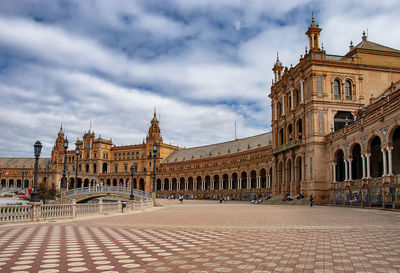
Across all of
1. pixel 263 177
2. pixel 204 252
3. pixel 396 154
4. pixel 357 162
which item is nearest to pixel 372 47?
pixel 357 162

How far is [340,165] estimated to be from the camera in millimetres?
42188

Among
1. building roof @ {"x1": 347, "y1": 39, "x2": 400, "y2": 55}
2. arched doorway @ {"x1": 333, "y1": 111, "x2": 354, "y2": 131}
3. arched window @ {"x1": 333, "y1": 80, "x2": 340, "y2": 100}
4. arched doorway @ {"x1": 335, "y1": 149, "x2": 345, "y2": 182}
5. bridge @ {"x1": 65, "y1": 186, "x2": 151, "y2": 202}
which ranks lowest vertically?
bridge @ {"x1": 65, "y1": 186, "x2": 151, "y2": 202}

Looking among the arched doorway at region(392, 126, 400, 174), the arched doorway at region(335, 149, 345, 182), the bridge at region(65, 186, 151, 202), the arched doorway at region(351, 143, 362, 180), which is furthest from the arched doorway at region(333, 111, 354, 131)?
the bridge at region(65, 186, 151, 202)

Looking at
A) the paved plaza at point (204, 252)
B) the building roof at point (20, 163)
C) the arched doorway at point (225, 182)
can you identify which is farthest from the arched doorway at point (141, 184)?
the paved plaza at point (204, 252)

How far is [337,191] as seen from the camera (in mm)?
38438

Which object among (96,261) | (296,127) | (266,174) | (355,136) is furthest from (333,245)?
(266,174)

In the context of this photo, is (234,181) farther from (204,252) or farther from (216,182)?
(204,252)

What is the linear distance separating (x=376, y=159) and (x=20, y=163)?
132m

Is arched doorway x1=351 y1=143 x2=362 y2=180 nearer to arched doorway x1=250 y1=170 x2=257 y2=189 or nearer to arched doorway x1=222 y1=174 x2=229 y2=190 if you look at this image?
arched doorway x1=250 y1=170 x2=257 y2=189

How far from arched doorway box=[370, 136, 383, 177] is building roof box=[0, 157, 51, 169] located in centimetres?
12178

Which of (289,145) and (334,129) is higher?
(334,129)

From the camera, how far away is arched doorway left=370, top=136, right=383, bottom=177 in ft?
121

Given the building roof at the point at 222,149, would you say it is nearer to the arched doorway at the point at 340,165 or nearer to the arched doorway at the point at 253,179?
the arched doorway at the point at 253,179

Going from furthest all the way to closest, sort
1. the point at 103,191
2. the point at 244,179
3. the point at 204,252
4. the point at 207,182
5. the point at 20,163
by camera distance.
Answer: the point at 20,163
the point at 207,182
the point at 244,179
the point at 103,191
the point at 204,252
